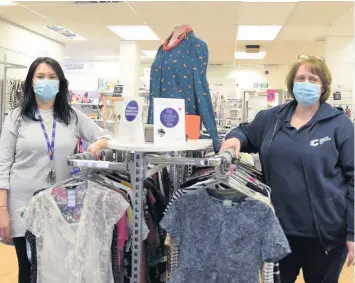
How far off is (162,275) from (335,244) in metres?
0.93

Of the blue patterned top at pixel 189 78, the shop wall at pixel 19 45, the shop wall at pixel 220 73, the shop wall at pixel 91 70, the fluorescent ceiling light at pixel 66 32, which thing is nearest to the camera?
the blue patterned top at pixel 189 78

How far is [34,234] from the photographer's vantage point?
1861mm

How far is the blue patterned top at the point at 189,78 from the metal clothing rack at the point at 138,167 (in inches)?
23.3

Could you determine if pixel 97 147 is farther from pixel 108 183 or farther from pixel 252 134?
pixel 252 134

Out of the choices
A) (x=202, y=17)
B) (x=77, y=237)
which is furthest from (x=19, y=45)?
(x=77, y=237)

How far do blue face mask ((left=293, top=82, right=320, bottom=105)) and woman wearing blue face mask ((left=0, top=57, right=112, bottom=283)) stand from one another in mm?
976

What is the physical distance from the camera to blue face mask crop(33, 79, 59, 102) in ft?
7.18

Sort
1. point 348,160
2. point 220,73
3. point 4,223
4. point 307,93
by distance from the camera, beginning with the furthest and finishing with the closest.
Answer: point 220,73, point 4,223, point 307,93, point 348,160

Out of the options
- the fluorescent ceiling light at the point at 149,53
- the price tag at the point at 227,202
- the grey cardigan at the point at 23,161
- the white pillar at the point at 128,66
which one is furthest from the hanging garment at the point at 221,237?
the fluorescent ceiling light at the point at 149,53

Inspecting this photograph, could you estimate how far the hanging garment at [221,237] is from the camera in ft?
5.51

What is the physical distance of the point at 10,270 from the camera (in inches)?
145

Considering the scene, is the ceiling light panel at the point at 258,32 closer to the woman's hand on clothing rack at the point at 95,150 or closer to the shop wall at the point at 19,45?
the shop wall at the point at 19,45

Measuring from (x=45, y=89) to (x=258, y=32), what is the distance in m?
6.58

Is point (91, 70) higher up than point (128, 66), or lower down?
higher up
